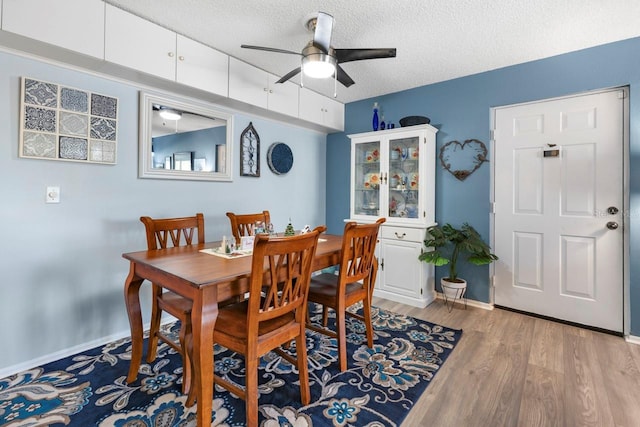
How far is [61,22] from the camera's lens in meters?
1.88

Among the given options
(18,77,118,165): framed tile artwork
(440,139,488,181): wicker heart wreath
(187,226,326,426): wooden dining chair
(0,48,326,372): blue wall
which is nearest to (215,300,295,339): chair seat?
(187,226,326,426): wooden dining chair

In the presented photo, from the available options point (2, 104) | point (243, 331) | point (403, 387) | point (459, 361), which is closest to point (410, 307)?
point (459, 361)

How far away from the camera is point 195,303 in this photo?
4.33ft

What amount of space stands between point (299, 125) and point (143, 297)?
2.52 metres

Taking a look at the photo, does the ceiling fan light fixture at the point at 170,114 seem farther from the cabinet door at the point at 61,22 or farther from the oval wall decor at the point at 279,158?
the oval wall decor at the point at 279,158

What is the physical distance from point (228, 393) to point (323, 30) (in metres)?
2.27

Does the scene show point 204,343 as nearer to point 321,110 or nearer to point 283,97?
point 283,97

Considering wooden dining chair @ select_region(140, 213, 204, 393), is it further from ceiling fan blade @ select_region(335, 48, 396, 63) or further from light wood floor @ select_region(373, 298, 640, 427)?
ceiling fan blade @ select_region(335, 48, 396, 63)

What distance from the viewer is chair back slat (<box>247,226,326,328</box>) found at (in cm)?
136

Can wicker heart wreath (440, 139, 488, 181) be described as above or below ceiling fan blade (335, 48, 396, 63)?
below

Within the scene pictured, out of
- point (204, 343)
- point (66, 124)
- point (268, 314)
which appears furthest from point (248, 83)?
point (204, 343)

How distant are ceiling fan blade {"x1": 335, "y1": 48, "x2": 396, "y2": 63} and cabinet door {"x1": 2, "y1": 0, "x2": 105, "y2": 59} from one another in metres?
1.62

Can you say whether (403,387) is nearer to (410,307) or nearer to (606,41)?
(410,307)

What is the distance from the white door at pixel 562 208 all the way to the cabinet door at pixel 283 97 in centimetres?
211
